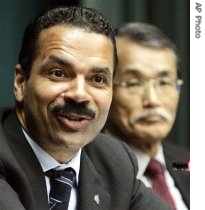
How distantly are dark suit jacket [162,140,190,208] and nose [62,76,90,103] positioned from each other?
225 millimetres

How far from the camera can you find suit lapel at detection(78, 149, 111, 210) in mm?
766

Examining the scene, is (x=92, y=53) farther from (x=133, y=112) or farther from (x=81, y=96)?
(x=133, y=112)

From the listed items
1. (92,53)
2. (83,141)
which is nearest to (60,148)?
(83,141)

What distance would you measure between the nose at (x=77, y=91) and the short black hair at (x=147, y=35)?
0.51 feet

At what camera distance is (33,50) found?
759 millimetres

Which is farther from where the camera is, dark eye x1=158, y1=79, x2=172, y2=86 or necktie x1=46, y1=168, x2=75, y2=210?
dark eye x1=158, y1=79, x2=172, y2=86

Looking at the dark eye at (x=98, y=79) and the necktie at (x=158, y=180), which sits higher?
the dark eye at (x=98, y=79)

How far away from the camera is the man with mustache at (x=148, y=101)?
87 cm

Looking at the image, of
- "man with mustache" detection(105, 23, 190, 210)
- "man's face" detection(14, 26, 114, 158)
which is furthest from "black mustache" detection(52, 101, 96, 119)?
"man with mustache" detection(105, 23, 190, 210)

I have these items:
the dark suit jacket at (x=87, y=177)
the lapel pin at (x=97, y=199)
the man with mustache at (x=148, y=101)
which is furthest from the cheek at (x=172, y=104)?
the lapel pin at (x=97, y=199)

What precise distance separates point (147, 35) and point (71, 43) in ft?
0.60

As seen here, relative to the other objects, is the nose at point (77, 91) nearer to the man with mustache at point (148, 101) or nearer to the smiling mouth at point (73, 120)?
the smiling mouth at point (73, 120)

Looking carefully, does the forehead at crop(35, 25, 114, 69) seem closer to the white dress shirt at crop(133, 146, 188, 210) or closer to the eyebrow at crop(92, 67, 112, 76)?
the eyebrow at crop(92, 67, 112, 76)

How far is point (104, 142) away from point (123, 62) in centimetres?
14
